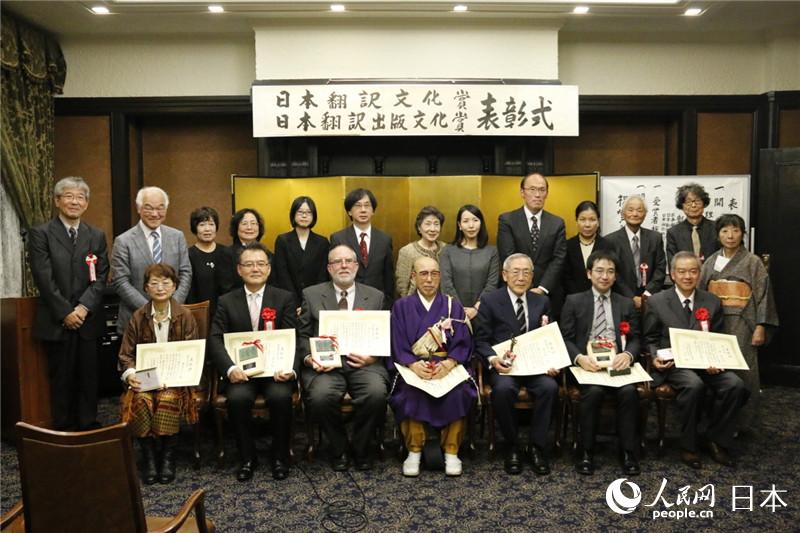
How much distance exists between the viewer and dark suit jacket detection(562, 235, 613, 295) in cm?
434

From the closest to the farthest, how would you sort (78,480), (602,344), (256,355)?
1. (78,480)
2. (256,355)
3. (602,344)

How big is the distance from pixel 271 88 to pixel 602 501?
3964 mm

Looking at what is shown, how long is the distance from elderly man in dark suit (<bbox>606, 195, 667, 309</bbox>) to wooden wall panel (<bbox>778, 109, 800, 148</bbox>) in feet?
8.78

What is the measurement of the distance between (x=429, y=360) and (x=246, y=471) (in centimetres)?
119

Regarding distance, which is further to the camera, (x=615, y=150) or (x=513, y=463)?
(x=615, y=150)

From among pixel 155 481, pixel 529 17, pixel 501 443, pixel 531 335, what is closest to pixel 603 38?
pixel 529 17

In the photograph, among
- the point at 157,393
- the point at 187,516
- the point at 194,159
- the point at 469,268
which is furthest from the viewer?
the point at 194,159

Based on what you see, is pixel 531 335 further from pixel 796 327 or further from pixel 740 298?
pixel 796 327

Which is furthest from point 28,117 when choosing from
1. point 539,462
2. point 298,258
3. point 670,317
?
point 670,317

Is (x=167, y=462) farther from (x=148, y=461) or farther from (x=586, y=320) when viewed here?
(x=586, y=320)

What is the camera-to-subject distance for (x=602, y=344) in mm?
3650

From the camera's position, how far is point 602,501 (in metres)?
3.09

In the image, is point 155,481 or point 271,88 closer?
point 155,481

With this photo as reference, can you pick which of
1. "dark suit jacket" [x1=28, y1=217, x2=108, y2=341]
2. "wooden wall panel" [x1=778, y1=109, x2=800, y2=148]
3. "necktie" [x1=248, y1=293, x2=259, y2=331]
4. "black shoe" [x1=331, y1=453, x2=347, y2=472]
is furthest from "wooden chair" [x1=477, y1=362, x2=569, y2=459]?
"wooden wall panel" [x1=778, y1=109, x2=800, y2=148]
